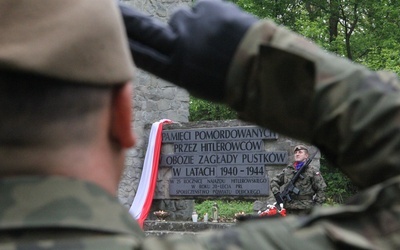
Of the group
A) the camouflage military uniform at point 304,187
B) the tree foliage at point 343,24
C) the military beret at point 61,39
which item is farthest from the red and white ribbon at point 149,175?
the military beret at point 61,39

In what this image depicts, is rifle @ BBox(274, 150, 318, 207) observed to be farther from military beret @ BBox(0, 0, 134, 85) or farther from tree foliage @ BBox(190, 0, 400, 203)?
tree foliage @ BBox(190, 0, 400, 203)

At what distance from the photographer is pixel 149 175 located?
12.4 m

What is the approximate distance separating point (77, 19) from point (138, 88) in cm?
1234

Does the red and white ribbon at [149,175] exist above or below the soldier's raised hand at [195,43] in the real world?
above

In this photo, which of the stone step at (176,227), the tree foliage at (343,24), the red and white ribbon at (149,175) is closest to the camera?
the stone step at (176,227)

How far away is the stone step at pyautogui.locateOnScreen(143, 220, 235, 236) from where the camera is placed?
11102 mm

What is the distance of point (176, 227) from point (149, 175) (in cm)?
122

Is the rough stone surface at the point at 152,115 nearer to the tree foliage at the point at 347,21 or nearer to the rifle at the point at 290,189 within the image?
the rifle at the point at 290,189

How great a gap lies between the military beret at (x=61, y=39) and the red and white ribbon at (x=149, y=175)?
1138 centimetres

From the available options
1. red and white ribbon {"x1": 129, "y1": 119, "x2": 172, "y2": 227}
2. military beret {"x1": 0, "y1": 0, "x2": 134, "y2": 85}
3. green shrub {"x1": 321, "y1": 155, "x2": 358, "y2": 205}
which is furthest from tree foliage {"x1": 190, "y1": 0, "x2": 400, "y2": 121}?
military beret {"x1": 0, "y1": 0, "x2": 134, "y2": 85}

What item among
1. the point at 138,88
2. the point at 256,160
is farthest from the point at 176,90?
the point at 256,160

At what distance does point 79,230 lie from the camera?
0.93m

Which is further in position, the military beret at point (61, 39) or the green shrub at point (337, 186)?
the green shrub at point (337, 186)

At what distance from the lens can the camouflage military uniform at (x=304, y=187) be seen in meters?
10.8
